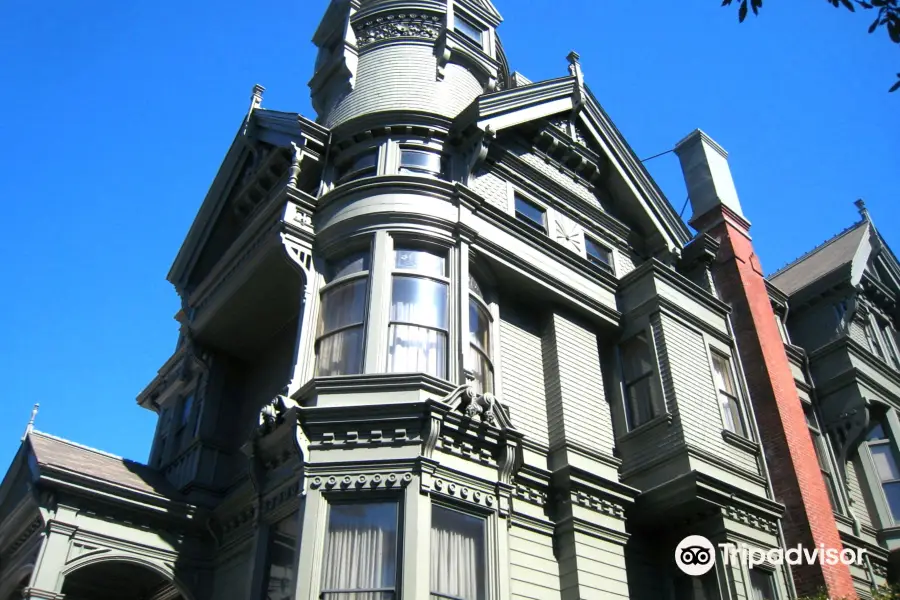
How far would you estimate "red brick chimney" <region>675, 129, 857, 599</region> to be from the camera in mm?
16219

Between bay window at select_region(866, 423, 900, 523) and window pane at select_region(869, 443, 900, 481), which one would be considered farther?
window pane at select_region(869, 443, 900, 481)

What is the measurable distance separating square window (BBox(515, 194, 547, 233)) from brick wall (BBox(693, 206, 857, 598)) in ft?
18.8

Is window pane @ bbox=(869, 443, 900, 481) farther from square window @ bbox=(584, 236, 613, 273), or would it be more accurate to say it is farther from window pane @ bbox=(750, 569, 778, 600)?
square window @ bbox=(584, 236, 613, 273)

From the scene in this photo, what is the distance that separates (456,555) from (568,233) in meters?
8.74

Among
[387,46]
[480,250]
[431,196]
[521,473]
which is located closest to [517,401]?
[521,473]

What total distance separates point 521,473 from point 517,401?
1.71 meters

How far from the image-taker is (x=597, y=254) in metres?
18.6

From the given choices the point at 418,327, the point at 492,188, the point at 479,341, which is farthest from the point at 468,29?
the point at 418,327

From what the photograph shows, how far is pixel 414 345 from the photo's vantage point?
1327 centimetres

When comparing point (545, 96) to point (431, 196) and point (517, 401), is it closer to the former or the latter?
point (431, 196)

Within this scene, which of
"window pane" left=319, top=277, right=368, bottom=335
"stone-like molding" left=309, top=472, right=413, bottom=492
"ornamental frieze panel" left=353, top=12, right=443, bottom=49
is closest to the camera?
"stone-like molding" left=309, top=472, right=413, bottom=492

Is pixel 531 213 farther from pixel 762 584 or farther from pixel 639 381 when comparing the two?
pixel 762 584

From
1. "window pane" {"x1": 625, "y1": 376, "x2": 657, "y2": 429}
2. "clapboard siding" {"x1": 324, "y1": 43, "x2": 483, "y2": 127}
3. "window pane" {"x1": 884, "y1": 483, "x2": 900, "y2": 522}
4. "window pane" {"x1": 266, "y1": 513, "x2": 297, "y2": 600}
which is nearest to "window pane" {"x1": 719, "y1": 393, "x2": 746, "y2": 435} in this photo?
"window pane" {"x1": 625, "y1": 376, "x2": 657, "y2": 429}

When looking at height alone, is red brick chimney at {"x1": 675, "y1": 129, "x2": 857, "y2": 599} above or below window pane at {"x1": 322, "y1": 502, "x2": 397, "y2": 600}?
above
